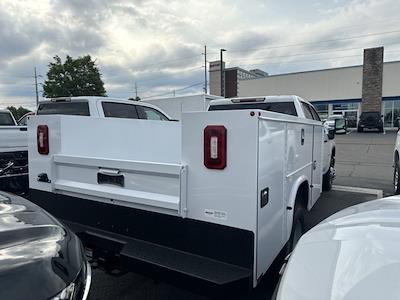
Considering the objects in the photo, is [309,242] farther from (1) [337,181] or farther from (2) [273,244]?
(1) [337,181]

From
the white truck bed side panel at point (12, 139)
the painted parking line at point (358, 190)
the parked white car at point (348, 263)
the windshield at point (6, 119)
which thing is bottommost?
the painted parking line at point (358, 190)

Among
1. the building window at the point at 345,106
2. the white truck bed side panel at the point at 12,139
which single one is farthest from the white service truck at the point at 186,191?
the building window at the point at 345,106

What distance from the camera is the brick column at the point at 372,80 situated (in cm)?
3343

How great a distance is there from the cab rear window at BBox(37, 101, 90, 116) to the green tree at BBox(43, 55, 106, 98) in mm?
28811

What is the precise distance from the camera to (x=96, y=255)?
10.2 feet

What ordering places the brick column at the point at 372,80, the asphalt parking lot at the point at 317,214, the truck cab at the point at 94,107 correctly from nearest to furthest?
the asphalt parking lot at the point at 317,214
the truck cab at the point at 94,107
the brick column at the point at 372,80

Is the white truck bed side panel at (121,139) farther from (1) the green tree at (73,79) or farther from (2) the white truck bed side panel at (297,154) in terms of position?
(1) the green tree at (73,79)

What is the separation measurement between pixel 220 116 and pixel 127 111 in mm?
5250

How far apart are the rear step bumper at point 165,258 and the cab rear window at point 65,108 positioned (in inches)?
160

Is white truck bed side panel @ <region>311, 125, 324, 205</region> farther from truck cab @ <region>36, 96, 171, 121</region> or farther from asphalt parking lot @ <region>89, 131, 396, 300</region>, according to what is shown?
truck cab @ <region>36, 96, 171, 121</region>

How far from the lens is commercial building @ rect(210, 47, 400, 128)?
112 ft

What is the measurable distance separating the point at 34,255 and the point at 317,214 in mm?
4934

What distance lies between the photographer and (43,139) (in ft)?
11.8

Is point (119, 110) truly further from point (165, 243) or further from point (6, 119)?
point (165, 243)
